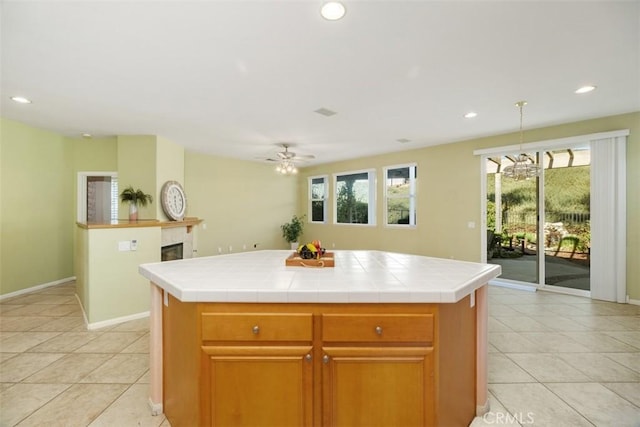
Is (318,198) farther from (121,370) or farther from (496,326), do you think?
(121,370)

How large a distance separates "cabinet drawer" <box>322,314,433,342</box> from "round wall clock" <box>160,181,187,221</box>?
14.7 feet

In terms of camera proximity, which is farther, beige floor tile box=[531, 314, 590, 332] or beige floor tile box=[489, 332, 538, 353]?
beige floor tile box=[531, 314, 590, 332]

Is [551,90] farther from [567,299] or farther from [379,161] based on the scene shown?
[379,161]

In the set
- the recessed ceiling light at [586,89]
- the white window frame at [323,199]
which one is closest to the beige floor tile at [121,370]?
the recessed ceiling light at [586,89]

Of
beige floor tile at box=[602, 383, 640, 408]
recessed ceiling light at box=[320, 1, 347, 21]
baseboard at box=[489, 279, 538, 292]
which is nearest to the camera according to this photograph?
recessed ceiling light at box=[320, 1, 347, 21]

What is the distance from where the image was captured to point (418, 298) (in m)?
1.31

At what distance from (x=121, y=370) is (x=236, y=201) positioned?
16.7ft

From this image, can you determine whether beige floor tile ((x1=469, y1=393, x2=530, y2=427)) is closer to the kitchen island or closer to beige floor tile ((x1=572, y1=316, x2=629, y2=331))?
the kitchen island

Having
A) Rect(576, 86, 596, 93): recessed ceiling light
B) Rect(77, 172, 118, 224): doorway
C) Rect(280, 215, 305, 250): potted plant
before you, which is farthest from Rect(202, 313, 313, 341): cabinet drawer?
Rect(280, 215, 305, 250): potted plant

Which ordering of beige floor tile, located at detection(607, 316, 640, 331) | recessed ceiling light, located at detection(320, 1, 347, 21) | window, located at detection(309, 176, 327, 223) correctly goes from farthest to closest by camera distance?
window, located at detection(309, 176, 327, 223), beige floor tile, located at detection(607, 316, 640, 331), recessed ceiling light, located at detection(320, 1, 347, 21)

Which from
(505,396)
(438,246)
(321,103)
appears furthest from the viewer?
(438,246)

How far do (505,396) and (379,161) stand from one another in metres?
5.32

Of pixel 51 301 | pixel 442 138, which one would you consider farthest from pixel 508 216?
pixel 51 301

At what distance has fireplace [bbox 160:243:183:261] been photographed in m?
4.31
